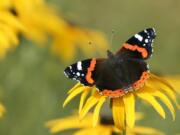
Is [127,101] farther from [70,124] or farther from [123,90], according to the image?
[70,124]

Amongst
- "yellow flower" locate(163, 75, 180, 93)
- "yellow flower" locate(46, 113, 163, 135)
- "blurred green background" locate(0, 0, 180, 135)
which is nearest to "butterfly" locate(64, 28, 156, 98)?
"yellow flower" locate(46, 113, 163, 135)

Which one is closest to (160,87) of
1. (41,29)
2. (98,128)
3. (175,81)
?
(98,128)

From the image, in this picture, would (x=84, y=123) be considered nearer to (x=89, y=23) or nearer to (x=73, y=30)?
(x=73, y=30)

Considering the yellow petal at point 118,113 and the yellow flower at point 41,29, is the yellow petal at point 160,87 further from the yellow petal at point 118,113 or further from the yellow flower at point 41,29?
the yellow flower at point 41,29

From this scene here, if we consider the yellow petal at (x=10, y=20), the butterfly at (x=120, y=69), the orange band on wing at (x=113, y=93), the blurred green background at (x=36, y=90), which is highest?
the yellow petal at (x=10, y=20)

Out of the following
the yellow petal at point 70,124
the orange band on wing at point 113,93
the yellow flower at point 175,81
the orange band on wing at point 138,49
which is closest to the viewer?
the orange band on wing at point 113,93

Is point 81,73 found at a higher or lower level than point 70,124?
higher

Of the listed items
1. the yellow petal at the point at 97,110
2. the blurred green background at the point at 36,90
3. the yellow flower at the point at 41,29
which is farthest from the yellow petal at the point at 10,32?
the yellow petal at the point at 97,110
